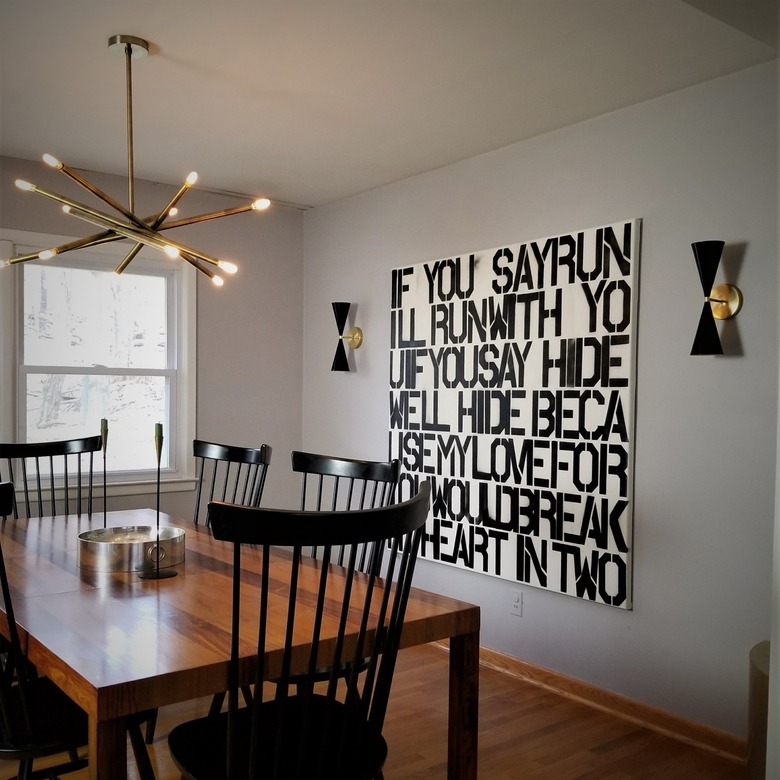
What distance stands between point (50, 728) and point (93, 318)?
2767mm

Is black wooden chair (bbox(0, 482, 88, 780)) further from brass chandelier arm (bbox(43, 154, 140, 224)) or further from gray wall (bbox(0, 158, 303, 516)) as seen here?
gray wall (bbox(0, 158, 303, 516))

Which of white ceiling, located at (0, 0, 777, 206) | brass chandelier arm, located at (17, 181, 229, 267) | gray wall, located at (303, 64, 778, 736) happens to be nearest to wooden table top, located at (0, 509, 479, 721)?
brass chandelier arm, located at (17, 181, 229, 267)

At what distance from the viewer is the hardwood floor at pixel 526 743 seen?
2.68m

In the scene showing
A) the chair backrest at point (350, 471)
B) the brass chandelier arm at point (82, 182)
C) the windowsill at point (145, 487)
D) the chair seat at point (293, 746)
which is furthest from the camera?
the windowsill at point (145, 487)

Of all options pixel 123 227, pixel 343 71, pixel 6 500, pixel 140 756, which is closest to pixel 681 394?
pixel 343 71

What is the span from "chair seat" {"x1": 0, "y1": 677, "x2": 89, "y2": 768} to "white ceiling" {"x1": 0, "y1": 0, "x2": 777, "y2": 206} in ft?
6.33

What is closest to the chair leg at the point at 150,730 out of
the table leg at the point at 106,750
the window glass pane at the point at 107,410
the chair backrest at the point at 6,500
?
the chair backrest at the point at 6,500

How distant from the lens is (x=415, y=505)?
5.46 feet

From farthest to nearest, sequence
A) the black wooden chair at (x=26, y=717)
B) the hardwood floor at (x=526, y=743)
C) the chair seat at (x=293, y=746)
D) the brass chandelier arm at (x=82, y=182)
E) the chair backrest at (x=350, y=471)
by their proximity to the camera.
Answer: the hardwood floor at (x=526, y=743), the chair backrest at (x=350, y=471), the brass chandelier arm at (x=82, y=182), the black wooden chair at (x=26, y=717), the chair seat at (x=293, y=746)

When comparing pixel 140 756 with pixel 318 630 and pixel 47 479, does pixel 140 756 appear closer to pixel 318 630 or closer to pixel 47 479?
pixel 318 630

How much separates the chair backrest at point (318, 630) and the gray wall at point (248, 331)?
2.74m

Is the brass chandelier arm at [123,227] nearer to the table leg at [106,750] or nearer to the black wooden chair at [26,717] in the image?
the black wooden chair at [26,717]

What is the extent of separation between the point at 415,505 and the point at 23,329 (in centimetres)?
304

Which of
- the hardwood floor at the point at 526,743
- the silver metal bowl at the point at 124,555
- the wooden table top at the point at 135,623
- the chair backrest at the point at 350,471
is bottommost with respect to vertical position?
the hardwood floor at the point at 526,743
